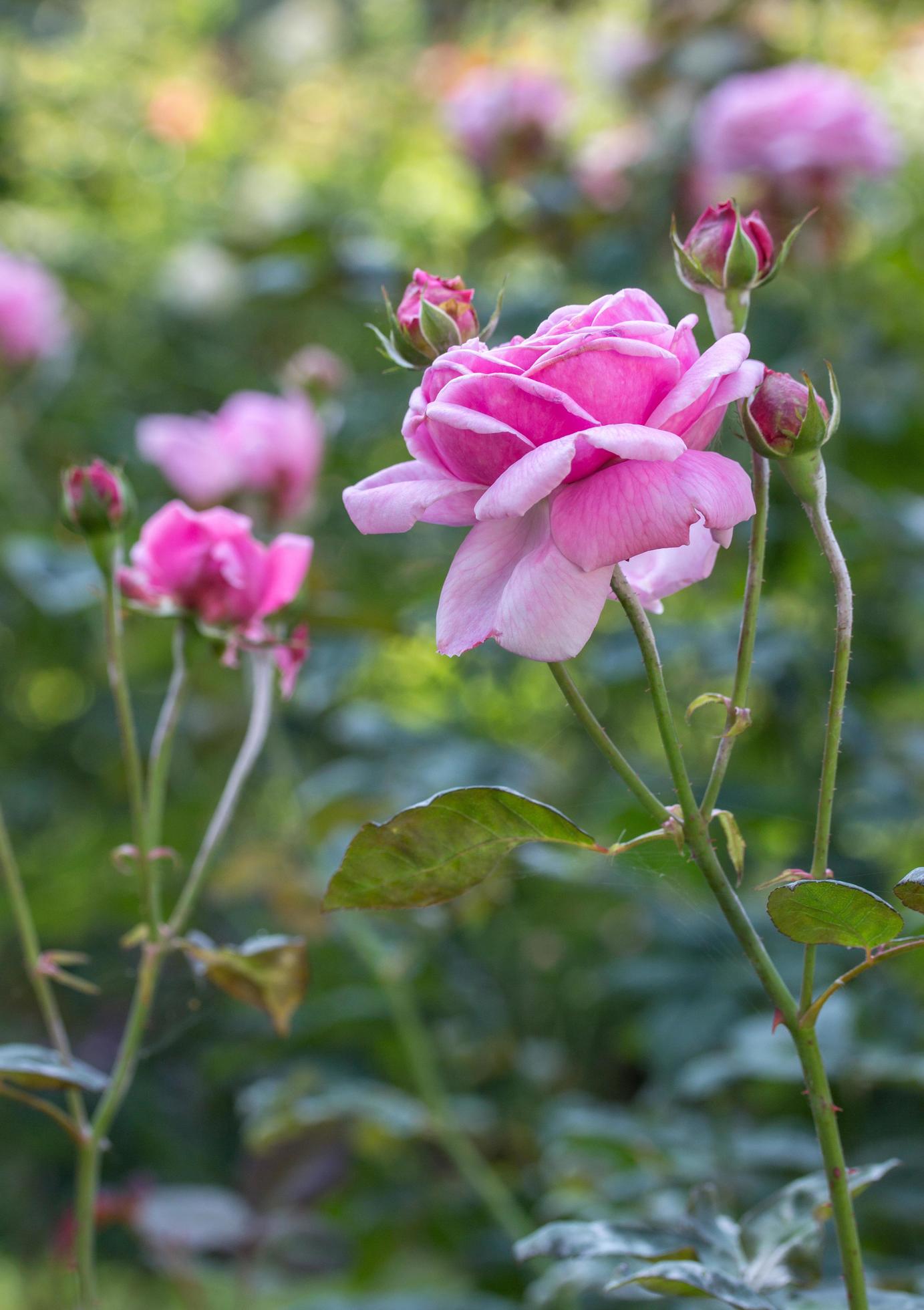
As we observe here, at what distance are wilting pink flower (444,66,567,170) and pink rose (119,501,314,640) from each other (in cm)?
119

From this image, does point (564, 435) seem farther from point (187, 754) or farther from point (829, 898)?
point (187, 754)

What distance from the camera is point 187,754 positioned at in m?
1.53

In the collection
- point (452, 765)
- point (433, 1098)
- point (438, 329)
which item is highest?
point (438, 329)

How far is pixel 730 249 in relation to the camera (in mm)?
364

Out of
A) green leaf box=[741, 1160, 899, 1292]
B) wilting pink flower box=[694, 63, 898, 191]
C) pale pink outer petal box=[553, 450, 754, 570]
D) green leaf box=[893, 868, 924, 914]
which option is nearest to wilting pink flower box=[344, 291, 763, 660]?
pale pink outer petal box=[553, 450, 754, 570]

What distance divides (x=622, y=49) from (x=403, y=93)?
139 cm

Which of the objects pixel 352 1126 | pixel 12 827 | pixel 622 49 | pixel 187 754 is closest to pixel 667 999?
pixel 352 1126

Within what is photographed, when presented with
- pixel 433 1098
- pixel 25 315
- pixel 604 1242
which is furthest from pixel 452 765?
pixel 25 315

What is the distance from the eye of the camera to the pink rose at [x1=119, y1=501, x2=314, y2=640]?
496 mm

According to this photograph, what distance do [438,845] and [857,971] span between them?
12 centimetres

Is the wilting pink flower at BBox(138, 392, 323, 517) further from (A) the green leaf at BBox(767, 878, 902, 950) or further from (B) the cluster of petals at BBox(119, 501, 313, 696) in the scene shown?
(A) the green leaf at BBox(767, 878, 902, 950)

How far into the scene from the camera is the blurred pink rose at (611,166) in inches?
58.1

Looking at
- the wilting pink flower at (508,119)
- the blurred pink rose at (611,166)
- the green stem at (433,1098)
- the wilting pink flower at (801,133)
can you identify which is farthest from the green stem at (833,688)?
the wilting pink flower at (508,119)

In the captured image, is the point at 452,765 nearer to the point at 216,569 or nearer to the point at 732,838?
the point at 216,569
